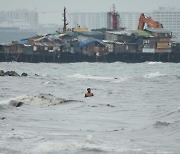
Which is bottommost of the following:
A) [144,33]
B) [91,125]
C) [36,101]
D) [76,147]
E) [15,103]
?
[144,33]

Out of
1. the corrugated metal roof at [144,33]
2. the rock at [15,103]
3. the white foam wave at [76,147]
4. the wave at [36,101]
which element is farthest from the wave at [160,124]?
the corrugated metal roof at [144,33]

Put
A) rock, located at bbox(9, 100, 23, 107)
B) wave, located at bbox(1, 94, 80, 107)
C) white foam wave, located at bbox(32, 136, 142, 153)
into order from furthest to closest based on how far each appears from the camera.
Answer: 1. wave, located at bbox(1, 94, 80, 107)
2. rock, located at bbox(9, 100, 23, 107)
3. white foam wave, located at bbox(32, 136, 142, 153)

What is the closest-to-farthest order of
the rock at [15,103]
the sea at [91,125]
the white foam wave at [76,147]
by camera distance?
the white foam wave at [76,147] → the sea at [91,125] → the rock at [15,103]

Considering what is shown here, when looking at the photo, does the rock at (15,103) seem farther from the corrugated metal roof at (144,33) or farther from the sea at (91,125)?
the corrugated metal roof at (144,33)

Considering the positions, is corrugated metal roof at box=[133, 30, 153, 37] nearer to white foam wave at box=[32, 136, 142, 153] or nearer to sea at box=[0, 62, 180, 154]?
sea at box=[0, 62, 180, 154]

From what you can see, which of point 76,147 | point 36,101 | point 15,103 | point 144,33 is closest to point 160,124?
point 76,147

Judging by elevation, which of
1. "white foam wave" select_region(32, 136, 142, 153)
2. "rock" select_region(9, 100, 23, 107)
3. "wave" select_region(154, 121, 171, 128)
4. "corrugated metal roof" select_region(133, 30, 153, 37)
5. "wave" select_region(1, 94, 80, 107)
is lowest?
"corrugated metal roof" select_region(133, 30, 153, 37)

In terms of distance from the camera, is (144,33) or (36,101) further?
(144,33)

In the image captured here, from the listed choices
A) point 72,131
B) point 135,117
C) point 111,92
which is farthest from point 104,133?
point 111,92

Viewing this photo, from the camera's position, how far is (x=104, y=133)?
2058 cm

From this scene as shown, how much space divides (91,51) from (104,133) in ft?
246

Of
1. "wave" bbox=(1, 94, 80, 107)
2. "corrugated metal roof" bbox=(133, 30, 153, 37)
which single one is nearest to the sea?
"wave" bbox=(1, 94, 80, 107)

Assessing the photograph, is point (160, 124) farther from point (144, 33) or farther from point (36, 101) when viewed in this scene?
point (144, 33)

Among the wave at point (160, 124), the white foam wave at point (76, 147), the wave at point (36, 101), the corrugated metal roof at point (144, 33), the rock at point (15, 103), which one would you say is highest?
the white foam wave at point (76, 147)
